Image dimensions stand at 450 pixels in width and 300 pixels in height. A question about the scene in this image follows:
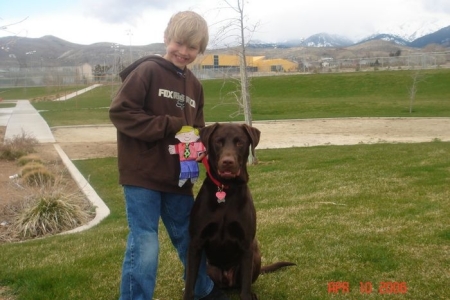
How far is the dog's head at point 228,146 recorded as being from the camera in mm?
3594

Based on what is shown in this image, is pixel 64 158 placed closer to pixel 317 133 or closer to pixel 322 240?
pixel 317 133

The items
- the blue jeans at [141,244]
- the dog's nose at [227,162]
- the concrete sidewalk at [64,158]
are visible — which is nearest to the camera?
the dog's nose at [227,162]

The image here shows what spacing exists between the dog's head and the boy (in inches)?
8.9

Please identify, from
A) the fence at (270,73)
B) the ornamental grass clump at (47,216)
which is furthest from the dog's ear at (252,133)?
the fence at (270,73)

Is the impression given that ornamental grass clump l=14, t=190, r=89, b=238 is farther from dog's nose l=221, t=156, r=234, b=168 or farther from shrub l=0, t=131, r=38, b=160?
shrub l=0, t=131, r=38, b=160

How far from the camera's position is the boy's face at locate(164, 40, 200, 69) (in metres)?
3.71

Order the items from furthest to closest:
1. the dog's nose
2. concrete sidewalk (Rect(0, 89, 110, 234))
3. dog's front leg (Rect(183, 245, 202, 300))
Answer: concrete sidewalk (Rect(0, 89, 110, 234)) < dog's front leg (Rect(183, 245, 202, 300)) < the dog's nose

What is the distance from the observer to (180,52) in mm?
3725

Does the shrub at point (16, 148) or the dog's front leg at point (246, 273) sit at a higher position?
the dog's front leg at point (246, 273)

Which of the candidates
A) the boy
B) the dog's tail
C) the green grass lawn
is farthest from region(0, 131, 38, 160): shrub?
the boy

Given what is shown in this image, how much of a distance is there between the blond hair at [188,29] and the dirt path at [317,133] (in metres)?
13.4
